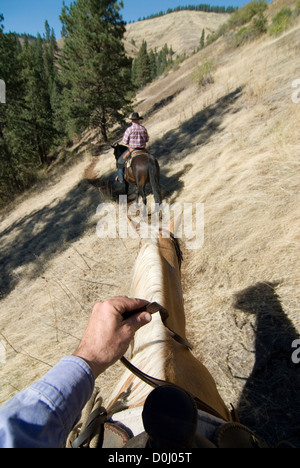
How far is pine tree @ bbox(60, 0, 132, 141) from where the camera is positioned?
14750mm

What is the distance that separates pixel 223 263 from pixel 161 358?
2.48 metres

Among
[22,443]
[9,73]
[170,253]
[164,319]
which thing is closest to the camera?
[22,443]

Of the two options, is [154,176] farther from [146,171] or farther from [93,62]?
[93,62]

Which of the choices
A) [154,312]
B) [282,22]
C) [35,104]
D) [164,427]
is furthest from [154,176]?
[35,104]

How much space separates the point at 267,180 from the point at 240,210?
2.63ft

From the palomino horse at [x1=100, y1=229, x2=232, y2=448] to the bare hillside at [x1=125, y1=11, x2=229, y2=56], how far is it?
133210mm

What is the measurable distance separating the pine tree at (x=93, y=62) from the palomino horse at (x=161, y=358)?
641 inches

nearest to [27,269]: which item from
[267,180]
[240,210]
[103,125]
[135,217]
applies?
[135,217]

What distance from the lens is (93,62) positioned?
14797mm

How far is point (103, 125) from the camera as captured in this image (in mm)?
17578

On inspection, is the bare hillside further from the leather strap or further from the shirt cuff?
the shirt cuff

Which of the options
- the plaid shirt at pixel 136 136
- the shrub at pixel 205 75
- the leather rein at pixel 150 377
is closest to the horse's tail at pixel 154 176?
the plaid shirt at pixel 136 136

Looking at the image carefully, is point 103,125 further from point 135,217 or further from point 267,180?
point 267,180

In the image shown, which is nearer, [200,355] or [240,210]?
[200,355]
